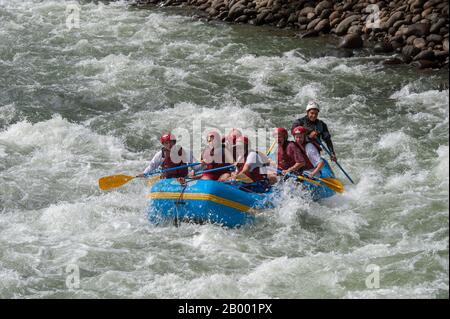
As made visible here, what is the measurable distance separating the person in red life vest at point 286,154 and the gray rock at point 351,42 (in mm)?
6432

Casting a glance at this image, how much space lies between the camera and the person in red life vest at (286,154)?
34.9 ft

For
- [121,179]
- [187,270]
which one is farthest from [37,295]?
[121,179]

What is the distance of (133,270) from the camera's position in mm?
9047

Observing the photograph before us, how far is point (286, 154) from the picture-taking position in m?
10.7

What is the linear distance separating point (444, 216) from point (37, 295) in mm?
5115

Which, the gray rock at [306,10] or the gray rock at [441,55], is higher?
the gray rock at [306,10]

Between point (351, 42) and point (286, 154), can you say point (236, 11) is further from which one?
point (286, 154)

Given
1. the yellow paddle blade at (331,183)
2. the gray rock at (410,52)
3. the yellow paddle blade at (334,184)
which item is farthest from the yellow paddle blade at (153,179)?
the gray rock at (410,52)

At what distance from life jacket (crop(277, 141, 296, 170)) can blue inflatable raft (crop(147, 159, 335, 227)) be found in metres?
0.80

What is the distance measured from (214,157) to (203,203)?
875 millimetres

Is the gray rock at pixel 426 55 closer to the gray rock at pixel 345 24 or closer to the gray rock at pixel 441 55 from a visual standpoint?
the gray rock at pixel 441 55

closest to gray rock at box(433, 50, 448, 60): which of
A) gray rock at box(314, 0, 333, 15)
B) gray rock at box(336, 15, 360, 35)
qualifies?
gray rock at box(336, 15, 360, 35)

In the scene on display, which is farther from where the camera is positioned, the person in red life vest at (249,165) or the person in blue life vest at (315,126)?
the person in blue life vest at (315,126)

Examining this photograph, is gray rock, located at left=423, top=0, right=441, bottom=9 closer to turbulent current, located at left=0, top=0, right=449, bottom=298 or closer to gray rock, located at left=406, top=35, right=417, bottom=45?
gray rock, located at left=406, top=35, right=417, bottom=45
